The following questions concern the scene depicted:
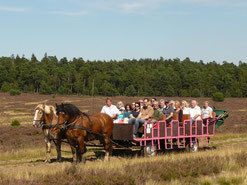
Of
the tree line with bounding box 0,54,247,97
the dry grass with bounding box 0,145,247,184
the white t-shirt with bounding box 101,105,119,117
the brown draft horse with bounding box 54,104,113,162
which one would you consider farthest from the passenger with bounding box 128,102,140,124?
the tree line with bounding box 0,54,247,97

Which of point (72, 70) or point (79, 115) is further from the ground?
point (72, 70)

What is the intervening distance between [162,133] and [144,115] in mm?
988

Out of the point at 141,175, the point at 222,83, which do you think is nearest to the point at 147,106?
the point at 141,175

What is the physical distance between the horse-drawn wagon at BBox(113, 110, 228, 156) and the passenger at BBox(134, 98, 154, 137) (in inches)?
8.4

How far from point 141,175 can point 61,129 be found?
4266 millimetres

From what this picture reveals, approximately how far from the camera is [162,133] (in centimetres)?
1611

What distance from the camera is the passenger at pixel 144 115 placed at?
15.5 m

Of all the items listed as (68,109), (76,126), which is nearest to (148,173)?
(76,126)

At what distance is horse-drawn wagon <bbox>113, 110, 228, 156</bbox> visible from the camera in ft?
50.6

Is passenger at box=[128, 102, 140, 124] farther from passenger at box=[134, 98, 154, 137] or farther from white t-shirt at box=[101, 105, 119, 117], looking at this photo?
white t-shirt at box=[101, 105, 119, 117]

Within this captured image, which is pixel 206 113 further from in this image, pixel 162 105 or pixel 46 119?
pixel 46 119

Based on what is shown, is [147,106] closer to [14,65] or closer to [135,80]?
[135,80]

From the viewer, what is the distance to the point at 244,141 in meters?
22.3

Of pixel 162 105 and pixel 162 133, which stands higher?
pixel 162 105
